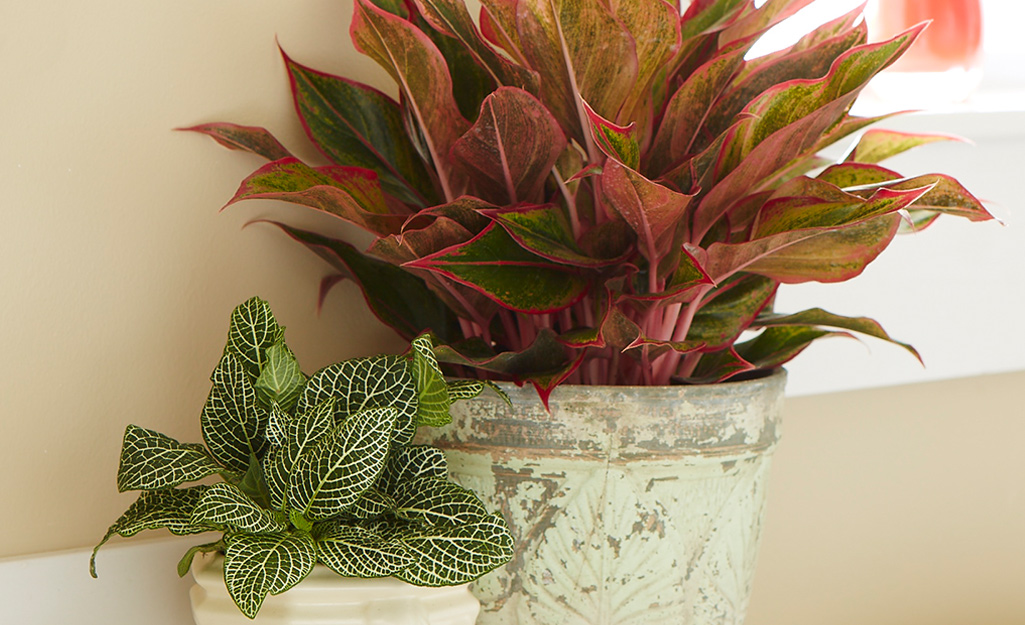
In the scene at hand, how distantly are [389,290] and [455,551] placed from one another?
32 cm

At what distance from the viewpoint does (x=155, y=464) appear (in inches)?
26.0

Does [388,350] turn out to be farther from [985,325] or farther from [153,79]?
[985,325]

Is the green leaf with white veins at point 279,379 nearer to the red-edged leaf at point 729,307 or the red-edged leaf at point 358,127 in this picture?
the red-edged leaf at point 358,127

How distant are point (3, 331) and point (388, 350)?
0.37 meters

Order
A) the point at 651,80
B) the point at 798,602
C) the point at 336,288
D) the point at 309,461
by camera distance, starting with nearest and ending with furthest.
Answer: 1. the point at 309,461
2. the point at 651,80
3. the point at 336,288
4. the point at 798,602

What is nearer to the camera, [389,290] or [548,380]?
[548,380]

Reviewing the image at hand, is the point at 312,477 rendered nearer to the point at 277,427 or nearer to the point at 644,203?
the point at 277,427

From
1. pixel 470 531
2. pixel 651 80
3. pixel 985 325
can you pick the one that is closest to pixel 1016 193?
pixel 985 325

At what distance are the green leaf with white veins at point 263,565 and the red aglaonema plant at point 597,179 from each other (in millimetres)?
207

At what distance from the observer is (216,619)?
682mm

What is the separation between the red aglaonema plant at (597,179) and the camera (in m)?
0.69

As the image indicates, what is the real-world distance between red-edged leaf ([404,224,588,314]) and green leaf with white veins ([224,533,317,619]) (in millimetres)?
224

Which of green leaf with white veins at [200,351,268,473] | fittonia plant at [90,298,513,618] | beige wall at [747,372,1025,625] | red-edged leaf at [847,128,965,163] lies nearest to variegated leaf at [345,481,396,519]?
fittonia plant at [90,298,513,618]

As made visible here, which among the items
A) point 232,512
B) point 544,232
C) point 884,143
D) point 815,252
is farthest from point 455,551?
point 884,143
